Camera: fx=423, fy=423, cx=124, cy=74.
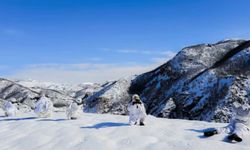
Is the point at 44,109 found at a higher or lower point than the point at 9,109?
lower

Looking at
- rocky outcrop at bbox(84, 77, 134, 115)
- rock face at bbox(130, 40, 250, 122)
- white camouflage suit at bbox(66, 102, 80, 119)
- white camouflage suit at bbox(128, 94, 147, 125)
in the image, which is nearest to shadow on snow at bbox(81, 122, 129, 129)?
white camouflage suit at bbox(128, 94, 147, 125)

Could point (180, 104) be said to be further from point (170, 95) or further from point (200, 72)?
point (200, 72)

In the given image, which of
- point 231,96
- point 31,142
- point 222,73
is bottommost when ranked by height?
point 31,142

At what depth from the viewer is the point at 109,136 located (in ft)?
71.5

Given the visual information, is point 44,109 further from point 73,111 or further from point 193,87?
point 193,87

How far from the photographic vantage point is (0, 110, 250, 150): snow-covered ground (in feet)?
62.9

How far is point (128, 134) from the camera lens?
22.0 m

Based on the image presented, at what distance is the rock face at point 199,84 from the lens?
9869 centimetres

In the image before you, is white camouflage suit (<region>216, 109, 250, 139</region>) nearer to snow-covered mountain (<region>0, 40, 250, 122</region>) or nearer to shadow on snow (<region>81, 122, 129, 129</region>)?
shadow on snow (<region>81, 122, 129, 129</region>)

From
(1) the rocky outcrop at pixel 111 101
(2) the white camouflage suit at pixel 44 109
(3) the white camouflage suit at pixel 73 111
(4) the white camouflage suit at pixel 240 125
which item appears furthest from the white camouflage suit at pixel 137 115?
(1) the rocky outcrop at pixel 111 101

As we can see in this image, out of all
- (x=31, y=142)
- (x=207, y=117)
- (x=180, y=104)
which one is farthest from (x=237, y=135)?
(x=180, y=104)

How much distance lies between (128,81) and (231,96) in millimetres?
62291

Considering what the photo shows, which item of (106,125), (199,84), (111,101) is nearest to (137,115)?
(106,125)

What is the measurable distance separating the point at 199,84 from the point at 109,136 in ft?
310
